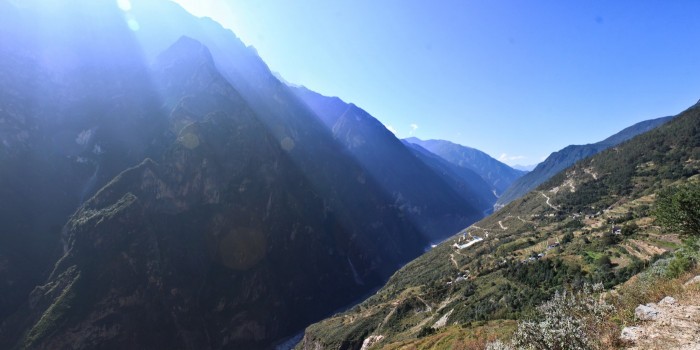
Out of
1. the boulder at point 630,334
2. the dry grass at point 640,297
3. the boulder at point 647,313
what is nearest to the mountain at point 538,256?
the dry grass at point 640,297

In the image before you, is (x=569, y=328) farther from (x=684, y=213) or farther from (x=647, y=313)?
(x=684, y=213)

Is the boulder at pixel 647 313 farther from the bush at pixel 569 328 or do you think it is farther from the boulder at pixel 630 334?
the bush at pixel 569 328

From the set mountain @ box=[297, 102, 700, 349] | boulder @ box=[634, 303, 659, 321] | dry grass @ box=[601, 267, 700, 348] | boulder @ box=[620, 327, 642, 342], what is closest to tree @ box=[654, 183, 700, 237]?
mountain @ box=[297, 102, 700, 349]

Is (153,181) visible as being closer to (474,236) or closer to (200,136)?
(200,136)

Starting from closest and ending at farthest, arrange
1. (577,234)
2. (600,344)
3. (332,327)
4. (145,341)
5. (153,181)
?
(600,344) → (577,234) → (332,327) → (145,341) → (153,181)

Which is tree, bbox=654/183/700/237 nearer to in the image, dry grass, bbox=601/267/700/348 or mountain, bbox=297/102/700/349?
mountain, bbox=297/102/700/349

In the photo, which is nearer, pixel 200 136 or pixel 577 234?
pixel 577 234

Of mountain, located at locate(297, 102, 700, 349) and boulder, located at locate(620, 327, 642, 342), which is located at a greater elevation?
boulder, located at locate(620, 327, 642, 342)

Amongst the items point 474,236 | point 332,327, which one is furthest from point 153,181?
point 474,236
